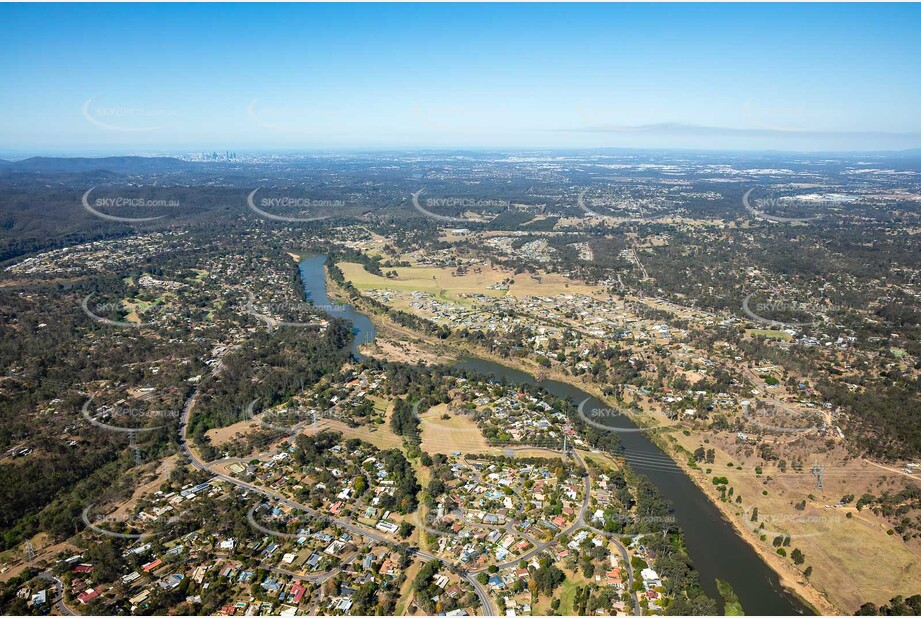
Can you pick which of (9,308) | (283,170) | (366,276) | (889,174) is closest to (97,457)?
(9,308)

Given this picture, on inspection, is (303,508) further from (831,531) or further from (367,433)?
(831,531)
